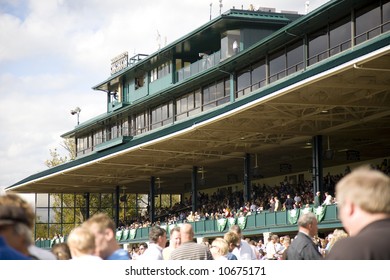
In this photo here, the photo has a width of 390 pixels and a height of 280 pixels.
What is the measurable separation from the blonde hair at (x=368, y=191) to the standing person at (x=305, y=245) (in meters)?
4.92

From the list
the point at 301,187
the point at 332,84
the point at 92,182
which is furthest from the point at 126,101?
the point at 332,84

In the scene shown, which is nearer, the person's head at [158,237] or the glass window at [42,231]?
the person's head at [158,237]

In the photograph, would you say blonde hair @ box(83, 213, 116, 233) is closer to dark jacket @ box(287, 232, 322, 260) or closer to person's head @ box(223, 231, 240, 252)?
dark jacket @ box(287, 232, 322, 260)

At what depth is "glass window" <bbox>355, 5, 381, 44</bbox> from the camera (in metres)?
34.2

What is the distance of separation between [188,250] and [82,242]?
15.7ft

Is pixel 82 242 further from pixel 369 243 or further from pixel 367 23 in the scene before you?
pixel 367 23

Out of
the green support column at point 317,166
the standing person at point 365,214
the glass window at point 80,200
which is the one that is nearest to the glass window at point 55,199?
the glass window at point 80,200

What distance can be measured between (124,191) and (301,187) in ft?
108

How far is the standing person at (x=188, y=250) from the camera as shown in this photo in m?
10.9

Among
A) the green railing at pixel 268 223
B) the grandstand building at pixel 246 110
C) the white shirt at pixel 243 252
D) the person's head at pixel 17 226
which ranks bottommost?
the white shirt at pixel 243 252

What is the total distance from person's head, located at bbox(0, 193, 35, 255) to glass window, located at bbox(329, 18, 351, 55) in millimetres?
32959

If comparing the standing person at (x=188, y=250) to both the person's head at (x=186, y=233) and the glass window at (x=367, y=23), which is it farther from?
the glass window at (x=367, y=23)

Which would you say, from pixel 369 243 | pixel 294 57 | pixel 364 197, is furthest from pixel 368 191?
pixel 294 57

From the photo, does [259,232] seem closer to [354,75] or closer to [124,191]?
[354,75]
